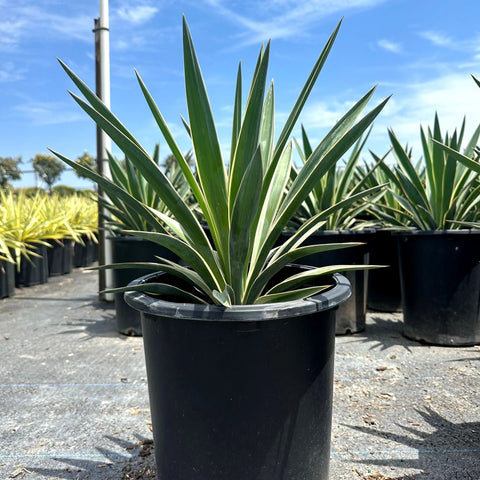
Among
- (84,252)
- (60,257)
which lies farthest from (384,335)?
(84,252)

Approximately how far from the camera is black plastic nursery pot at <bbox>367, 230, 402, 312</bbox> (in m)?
3.36

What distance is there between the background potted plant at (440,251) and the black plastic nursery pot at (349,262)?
0.25 metres

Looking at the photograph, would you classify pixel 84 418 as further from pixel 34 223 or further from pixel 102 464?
pixel 34 223

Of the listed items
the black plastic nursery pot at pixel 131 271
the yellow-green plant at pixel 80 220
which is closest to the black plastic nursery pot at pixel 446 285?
the black plastic nursery pot at pixel 131 271

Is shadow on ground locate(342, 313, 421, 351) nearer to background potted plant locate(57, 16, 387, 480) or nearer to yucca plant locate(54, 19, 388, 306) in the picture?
background potted plant locate(57, 16, 387, 480)

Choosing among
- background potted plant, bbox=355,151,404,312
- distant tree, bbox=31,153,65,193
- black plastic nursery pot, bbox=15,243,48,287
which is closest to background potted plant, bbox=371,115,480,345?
background potted plant, bbox=355,151,404,312

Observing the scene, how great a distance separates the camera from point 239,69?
1.30m

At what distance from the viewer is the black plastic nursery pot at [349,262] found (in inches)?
105

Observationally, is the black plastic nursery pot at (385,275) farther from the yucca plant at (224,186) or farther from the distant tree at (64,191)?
the distant tree at (64,191)

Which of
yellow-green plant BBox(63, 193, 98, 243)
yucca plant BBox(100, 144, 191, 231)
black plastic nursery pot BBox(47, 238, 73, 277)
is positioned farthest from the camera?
yellow-green plant BBox(63, 193, 98, 243)

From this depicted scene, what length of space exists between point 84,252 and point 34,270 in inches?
66.6

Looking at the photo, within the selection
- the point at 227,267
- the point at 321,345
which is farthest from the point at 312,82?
the point at 321,345

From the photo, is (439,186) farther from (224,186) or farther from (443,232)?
(224,186)

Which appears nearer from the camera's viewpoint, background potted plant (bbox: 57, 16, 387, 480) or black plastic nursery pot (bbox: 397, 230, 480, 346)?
background potted plant (bbox: 57, 16, 387, 480)
